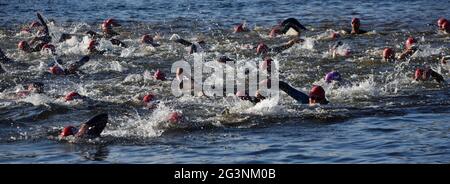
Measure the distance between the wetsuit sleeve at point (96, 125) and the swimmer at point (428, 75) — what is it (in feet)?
23.0

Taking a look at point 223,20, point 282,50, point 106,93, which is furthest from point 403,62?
point 223,20

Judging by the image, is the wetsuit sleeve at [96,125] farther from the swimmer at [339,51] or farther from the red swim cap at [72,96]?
the swimmer at [339,51]

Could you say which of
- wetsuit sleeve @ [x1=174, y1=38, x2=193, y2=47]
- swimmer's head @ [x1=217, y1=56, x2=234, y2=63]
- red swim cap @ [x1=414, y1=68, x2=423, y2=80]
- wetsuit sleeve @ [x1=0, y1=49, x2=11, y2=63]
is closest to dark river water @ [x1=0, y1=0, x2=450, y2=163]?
red swim cap @ [x1=414, y1=68, x2=423, y2=80]

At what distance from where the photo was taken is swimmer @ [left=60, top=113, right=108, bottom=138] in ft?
43.0

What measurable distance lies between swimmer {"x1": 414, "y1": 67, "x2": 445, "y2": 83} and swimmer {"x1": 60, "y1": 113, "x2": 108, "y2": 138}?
23.0 ft

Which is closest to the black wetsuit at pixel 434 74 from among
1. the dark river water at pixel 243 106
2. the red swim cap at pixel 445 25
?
the dark river water at pixel 243 106

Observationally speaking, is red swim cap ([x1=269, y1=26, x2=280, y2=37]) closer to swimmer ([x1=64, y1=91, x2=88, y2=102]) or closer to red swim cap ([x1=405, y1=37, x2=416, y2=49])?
red swim cap ([x1=405, y1=37, x2=416, y2=49])

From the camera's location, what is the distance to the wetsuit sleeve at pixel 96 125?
518 inches

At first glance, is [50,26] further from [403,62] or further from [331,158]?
[331,158]

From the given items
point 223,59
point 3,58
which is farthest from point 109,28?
point 223,59

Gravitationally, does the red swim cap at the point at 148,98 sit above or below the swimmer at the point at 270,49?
below

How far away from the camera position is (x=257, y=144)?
1251cm

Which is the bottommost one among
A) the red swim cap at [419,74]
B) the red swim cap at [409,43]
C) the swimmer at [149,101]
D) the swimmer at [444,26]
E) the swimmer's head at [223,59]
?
the swimmer at [149,101]
